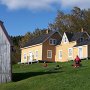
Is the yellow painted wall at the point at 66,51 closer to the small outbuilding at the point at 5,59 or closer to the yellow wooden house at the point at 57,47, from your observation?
the yellow wooden house at the point at 57,47

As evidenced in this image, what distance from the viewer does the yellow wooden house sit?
81762 mm

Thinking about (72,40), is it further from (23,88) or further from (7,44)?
(23,88)

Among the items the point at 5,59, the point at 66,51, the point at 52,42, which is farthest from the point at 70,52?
the point at 5,59

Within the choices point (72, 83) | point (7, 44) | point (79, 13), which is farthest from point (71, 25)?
point (72, 83)

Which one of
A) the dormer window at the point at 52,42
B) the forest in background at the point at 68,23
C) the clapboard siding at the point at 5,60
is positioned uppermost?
the forest in background at the point at 68,23

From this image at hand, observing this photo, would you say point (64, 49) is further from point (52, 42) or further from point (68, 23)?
point (68, 23)

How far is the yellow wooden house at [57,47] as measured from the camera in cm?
8176

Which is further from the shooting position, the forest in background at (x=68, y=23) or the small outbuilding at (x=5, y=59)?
the forest in background at (x=68, y=23)

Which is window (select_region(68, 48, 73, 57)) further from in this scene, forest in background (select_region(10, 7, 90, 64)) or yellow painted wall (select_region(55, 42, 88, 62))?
forest in background (select_region(10, 7, 90, 64))

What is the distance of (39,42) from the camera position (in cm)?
8988

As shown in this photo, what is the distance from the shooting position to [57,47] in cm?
8819

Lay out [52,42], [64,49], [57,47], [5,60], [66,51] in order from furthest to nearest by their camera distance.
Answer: [52,42] < [57,47] < [64,49] < [66,51] < [5,60]

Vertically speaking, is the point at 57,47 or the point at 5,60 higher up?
the point at 57,47

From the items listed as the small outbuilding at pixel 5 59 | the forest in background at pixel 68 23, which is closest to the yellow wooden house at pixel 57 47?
the forest in background at pixel 68 23
